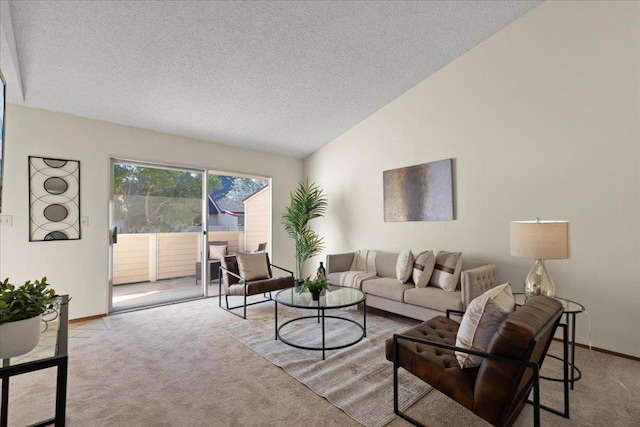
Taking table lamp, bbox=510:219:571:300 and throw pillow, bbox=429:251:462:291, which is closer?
table lamp, bbox=510:219:571:300

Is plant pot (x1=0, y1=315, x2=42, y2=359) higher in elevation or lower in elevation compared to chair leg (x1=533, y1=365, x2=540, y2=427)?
higher

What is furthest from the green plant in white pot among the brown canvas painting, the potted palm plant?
the potted palm plant

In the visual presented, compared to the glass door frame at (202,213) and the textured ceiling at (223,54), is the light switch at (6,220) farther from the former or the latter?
the textured ceiling at (223,54)

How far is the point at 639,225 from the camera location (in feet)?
8.79

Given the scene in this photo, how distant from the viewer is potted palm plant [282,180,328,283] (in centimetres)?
548

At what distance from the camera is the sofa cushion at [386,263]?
170 inches

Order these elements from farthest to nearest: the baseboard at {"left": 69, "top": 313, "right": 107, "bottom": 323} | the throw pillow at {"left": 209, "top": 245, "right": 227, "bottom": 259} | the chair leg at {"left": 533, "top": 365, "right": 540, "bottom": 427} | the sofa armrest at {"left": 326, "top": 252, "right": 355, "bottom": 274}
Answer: the throw pillow at {"left": 209, "top": 245, "right": 227, "bottom": 259}
the sofa armrest at {"left": 326, "top": 252, "right": 355, "bottom": 274}
the baseboard at {"left": 69, "top": 313, "right": 107, "bottom": 323}
the chair leg at {"left": 533, "top": 365, "right": 540, "bottom": 427}

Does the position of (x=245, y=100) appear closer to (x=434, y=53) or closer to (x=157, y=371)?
(x=434, y=53)

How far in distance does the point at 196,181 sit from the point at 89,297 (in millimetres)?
2137

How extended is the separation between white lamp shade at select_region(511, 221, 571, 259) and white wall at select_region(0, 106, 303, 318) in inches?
177

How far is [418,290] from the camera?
348 centimetres

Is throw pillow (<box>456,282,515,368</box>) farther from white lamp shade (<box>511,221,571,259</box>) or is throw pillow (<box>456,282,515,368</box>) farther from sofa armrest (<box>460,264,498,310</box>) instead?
sofa armrest (<box>460,264,498,310</box>)

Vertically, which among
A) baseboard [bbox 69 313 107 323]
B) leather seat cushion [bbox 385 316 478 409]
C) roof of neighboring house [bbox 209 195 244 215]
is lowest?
baseboard [bbox 69 313 107 323]

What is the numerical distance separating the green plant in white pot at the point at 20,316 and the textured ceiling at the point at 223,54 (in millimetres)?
2197
